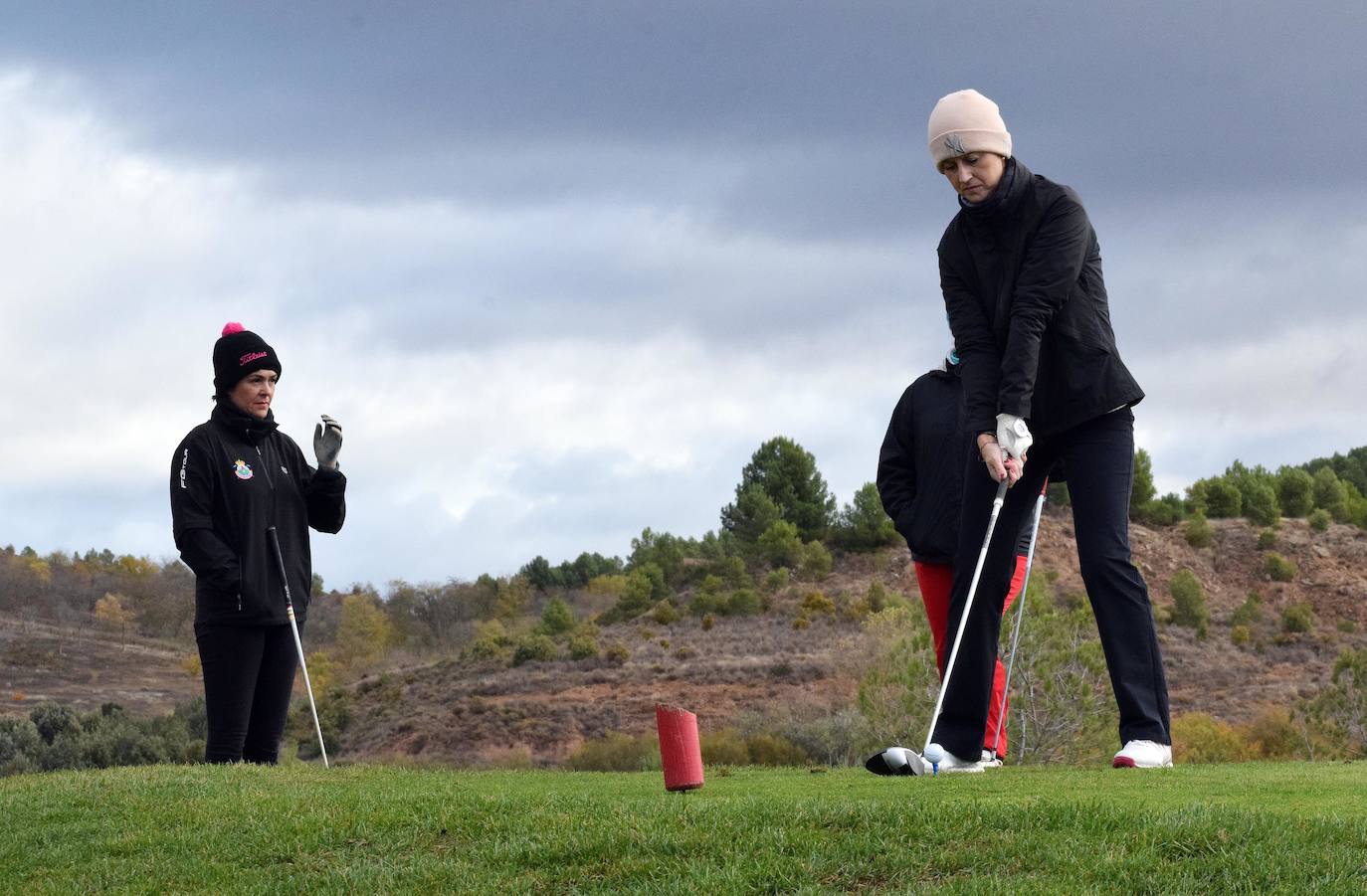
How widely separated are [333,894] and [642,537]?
174ft

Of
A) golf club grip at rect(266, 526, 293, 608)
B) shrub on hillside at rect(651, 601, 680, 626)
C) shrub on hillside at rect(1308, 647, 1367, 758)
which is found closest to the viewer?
golf club grip at rect(266, 526, 293, 608)

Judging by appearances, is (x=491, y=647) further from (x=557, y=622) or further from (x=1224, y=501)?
(x=1224, y=501)

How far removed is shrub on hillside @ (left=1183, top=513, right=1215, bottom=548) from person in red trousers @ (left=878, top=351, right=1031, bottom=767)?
43118 mm

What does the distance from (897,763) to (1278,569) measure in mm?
43799

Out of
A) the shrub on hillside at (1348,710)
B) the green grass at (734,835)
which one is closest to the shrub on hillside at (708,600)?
the shrub on hillside at (1348,710)

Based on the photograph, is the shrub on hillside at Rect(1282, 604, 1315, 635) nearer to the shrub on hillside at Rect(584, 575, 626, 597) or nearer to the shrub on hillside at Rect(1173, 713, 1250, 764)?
the shrub on hillside at Rect(1173, 713, 1250, 764)

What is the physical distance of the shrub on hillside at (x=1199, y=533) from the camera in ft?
160

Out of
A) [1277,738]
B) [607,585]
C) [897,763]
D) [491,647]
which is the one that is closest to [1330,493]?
[607,585]

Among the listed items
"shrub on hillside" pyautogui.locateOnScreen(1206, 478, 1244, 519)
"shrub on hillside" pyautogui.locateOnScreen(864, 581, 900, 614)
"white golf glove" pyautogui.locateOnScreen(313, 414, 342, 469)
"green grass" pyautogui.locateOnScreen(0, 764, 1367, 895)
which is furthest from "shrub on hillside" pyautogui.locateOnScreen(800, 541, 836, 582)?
"green grass" pyautogui.locateOnScreen(0, 764, 1367, 895)

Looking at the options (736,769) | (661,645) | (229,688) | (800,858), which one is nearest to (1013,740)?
(736,769)

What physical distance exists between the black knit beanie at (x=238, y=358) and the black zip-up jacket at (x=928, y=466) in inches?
133

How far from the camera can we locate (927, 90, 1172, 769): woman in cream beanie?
6.30m

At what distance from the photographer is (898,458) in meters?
7.89

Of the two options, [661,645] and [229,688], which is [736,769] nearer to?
[229,688]
